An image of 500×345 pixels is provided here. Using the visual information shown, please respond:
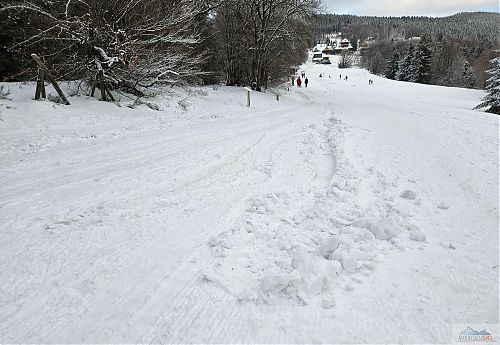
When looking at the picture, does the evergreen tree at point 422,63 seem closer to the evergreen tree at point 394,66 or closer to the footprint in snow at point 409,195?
the evergreen tree at point 394,66

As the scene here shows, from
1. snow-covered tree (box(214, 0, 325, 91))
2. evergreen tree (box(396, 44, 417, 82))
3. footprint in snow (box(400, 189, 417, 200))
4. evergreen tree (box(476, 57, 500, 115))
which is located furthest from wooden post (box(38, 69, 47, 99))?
evergreen tree (box(396, 44, 417, 82))

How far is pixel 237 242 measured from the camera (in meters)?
4.01

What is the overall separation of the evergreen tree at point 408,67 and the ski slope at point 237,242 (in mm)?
70307

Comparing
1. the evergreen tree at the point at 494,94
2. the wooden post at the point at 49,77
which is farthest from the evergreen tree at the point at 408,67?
the wooden post at the point at 49,77

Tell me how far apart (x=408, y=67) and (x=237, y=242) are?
259 ft

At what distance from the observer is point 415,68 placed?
6769 centimetres

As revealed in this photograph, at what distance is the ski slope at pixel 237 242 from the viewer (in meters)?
2.88

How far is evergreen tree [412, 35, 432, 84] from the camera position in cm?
6519

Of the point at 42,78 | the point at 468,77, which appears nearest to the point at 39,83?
the point at 42,78

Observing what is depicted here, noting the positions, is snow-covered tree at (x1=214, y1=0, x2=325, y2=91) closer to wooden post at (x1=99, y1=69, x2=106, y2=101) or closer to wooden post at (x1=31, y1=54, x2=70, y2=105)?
wooden post at (x1=99, y1=69, x2=106, y2=101)

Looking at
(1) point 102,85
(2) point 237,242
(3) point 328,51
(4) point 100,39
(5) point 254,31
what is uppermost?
(3) point 328,51

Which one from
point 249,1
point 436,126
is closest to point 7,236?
point 436,126

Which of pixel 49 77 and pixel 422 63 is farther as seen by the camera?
pixel 422 63

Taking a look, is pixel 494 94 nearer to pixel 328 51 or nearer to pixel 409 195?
pixel 409 195
